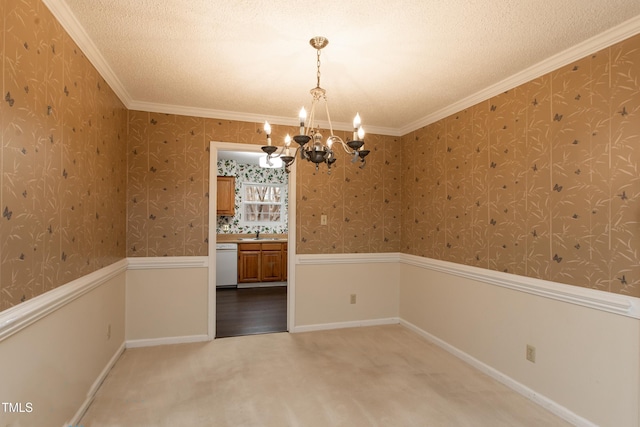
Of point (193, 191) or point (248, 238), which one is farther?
point (248, 238)

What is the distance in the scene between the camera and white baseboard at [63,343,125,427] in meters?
2.03

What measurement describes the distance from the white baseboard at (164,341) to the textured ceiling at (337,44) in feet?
7.75

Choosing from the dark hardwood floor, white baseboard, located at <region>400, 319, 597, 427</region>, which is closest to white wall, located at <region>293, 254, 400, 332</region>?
the dark hardwood floor

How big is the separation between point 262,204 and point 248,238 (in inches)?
31.8

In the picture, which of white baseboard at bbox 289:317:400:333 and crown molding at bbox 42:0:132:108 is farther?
white baseboard at bbox 289:317:400:333

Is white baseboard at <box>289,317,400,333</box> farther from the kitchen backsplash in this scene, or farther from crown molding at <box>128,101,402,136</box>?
the kitchen backsplash

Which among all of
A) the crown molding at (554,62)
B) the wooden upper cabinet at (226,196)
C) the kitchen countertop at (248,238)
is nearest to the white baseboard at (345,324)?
the crown molding at (554,62)

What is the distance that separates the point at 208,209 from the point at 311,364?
6.16 ft

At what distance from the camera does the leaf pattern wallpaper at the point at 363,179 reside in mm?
1524

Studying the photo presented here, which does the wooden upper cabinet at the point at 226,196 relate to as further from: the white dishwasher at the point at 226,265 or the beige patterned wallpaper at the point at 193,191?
the beige patterned wallpaper at the point at 193,191

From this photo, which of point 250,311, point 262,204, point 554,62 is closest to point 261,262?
point 262,204

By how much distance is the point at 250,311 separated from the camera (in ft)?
15.2

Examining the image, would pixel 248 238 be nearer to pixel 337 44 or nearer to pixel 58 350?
pixel 58 350

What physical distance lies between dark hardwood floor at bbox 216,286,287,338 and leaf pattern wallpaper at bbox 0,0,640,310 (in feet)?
3.46
